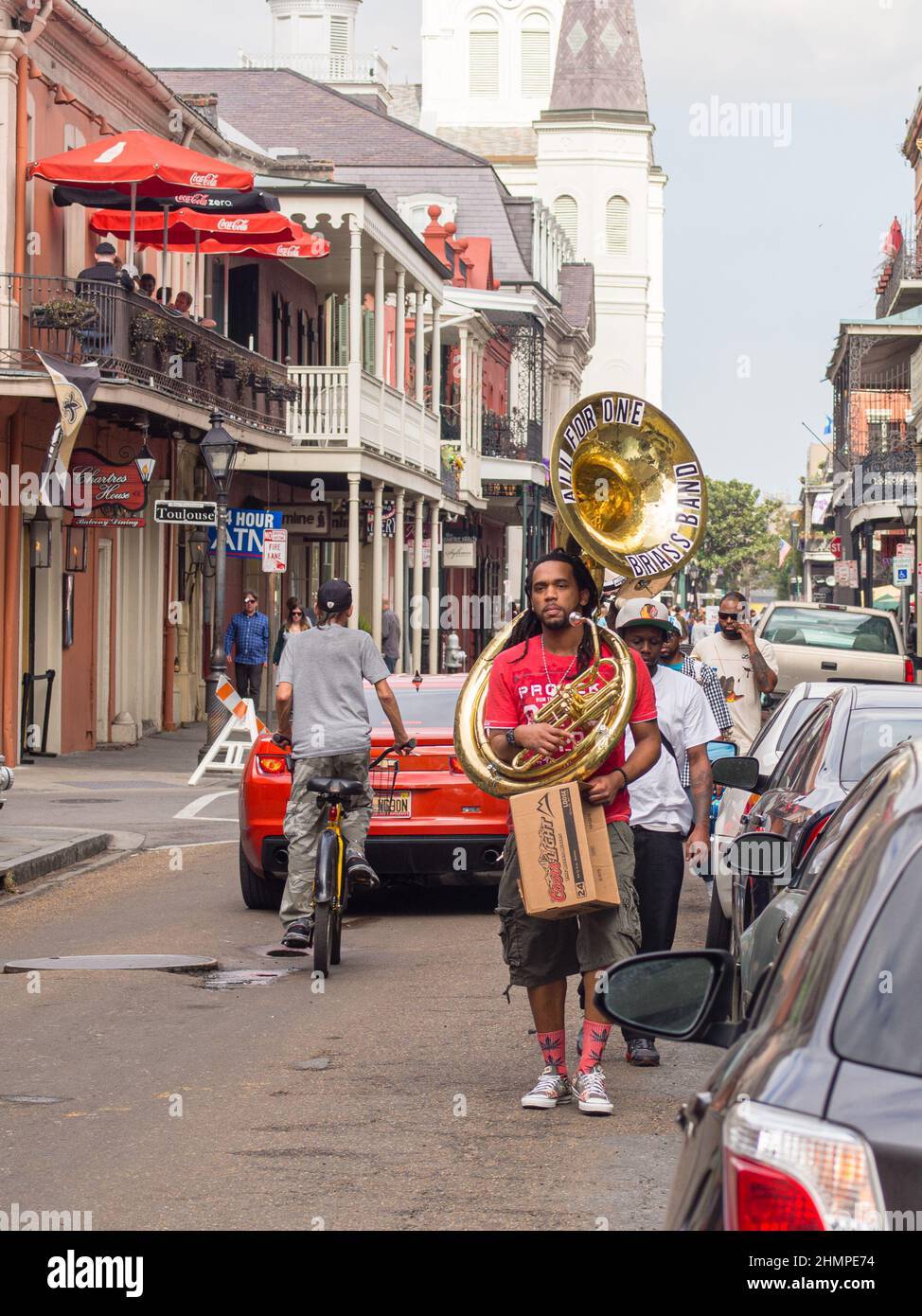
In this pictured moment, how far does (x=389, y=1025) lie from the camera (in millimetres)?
8695

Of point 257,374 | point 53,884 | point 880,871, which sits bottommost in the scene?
point 53,884

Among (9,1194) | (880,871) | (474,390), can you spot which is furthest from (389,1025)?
(474,390)

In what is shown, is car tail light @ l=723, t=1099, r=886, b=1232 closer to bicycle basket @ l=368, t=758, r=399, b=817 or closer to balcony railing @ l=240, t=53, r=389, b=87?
bicycle basket @ l=368, t=758, r=399, b=817

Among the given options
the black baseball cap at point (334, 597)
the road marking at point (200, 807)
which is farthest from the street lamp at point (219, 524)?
the black baseball cap at point (334, 597)

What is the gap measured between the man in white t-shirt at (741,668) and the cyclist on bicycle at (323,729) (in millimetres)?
5176

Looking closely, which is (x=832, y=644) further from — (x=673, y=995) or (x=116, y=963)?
(x=673, y=995)

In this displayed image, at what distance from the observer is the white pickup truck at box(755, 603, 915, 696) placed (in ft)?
73.8

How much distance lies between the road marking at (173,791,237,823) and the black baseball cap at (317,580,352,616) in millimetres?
7730

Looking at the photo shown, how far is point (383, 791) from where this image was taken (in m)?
12.3

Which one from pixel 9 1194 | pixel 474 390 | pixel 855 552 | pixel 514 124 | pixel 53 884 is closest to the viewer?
pixel 9 1194

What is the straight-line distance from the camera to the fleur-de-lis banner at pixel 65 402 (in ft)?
67.6

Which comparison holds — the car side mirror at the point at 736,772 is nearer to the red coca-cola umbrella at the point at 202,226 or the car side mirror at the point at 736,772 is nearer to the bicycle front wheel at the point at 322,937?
the bicycle front wheel at the point at 322,937
